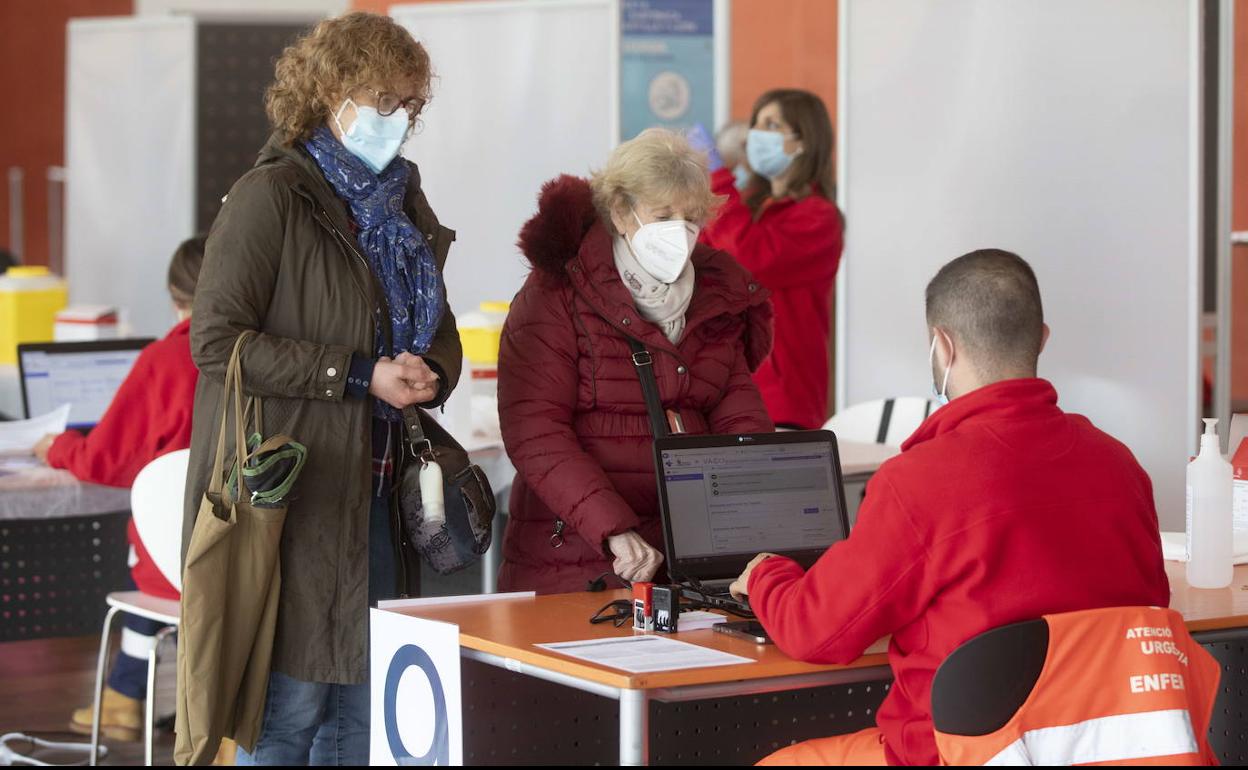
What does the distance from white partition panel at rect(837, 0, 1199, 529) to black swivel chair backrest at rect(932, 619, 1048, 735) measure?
2372 millimetres

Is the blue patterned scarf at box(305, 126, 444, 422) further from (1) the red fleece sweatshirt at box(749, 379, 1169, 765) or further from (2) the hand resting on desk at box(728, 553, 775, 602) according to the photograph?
(1) the red fleece sweatshirt at box(749, 379, 1169, 765)

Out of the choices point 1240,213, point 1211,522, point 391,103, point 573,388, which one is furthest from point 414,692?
point 1240,213

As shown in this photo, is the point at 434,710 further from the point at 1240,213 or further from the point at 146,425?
the point at 1240,213

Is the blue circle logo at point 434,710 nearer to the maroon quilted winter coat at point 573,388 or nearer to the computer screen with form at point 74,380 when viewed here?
the maroon quilted winter coat at point 573,388

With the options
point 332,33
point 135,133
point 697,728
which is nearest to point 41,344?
point 332,33

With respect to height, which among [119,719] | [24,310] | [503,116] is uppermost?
[503,116]

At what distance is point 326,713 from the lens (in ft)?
8.11

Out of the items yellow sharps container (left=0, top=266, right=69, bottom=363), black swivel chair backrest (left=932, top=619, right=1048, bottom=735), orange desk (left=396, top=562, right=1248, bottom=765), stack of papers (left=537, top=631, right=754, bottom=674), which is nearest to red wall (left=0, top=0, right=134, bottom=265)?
yellow sharps container (left=0, top=266, right=69, bottom=363)

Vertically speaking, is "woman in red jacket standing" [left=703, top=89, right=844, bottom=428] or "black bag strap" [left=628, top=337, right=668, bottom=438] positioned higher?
"woman in red jacket standing" [left=703, top=89, right=844, bottom=428]

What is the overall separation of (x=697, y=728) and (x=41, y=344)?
252 centimetres

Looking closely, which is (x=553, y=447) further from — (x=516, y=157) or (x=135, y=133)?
(x=135, y=133)

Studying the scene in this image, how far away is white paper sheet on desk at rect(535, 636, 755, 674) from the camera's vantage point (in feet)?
6.39

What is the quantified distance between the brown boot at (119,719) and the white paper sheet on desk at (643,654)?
7.52 feet

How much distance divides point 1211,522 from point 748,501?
0.73m
